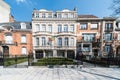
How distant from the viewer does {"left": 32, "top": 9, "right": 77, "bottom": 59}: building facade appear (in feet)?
114

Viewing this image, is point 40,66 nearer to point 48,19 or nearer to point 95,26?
point 48,19

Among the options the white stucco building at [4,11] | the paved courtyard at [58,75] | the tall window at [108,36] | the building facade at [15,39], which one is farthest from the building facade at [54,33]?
the paved courtyard at [58,75]

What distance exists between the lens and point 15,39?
34125 mm

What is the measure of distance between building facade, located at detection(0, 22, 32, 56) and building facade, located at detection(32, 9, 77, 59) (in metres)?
1.72

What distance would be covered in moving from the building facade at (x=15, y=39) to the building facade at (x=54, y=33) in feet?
5.66

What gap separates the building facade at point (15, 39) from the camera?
33.6 meters

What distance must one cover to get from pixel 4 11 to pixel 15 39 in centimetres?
1180

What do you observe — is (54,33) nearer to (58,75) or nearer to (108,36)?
(108,36)

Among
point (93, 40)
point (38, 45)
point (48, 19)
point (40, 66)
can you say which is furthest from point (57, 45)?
point (40, 66)

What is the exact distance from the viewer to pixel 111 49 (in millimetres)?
34906

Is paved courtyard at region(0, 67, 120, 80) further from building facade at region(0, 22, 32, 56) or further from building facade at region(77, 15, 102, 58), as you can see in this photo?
building facade at region(77, 15, 102, 58)

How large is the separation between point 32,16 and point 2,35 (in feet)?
28.5

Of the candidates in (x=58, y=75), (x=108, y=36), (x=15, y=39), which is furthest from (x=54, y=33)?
(x=58, y=75)

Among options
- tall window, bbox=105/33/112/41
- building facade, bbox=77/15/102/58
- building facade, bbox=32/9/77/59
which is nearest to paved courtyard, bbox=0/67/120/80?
building facade, bbox=32/9/77/59
